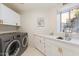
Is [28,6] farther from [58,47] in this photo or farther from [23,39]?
[58,47]

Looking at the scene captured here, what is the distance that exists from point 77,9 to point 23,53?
126cm

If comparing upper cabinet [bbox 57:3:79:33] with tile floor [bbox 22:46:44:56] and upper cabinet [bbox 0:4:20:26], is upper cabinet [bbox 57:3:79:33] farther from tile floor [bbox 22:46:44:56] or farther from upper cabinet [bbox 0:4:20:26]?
upper cabinet [bbox 0:4:20:26]

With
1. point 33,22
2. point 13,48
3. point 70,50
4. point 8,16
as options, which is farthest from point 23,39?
point 70,50

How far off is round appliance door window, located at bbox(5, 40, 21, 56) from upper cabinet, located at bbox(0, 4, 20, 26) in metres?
0.34

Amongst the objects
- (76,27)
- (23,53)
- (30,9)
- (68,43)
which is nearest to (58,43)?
(68,43)

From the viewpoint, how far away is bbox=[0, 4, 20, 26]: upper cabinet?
185 cm

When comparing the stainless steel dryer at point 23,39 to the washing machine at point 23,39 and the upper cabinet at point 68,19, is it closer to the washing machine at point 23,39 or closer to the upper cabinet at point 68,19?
the washing machine at point 23,39

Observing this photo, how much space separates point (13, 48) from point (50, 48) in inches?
30.5

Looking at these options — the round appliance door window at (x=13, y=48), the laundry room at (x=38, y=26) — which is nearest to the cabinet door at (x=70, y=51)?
the laundry room at (x=38, y=26)

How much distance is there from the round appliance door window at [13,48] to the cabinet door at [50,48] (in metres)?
0.56

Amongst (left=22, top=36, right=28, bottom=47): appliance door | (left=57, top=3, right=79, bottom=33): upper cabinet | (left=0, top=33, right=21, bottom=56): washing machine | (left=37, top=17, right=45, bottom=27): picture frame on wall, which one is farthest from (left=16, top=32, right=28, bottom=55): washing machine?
(left=57, top=3, right=79, bottom=33): upper cabinet

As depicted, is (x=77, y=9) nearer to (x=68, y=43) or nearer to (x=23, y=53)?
(x=68, y=43)

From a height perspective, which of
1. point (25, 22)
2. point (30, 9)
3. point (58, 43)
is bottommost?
point (58, 43)

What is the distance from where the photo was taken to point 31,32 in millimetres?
1799
